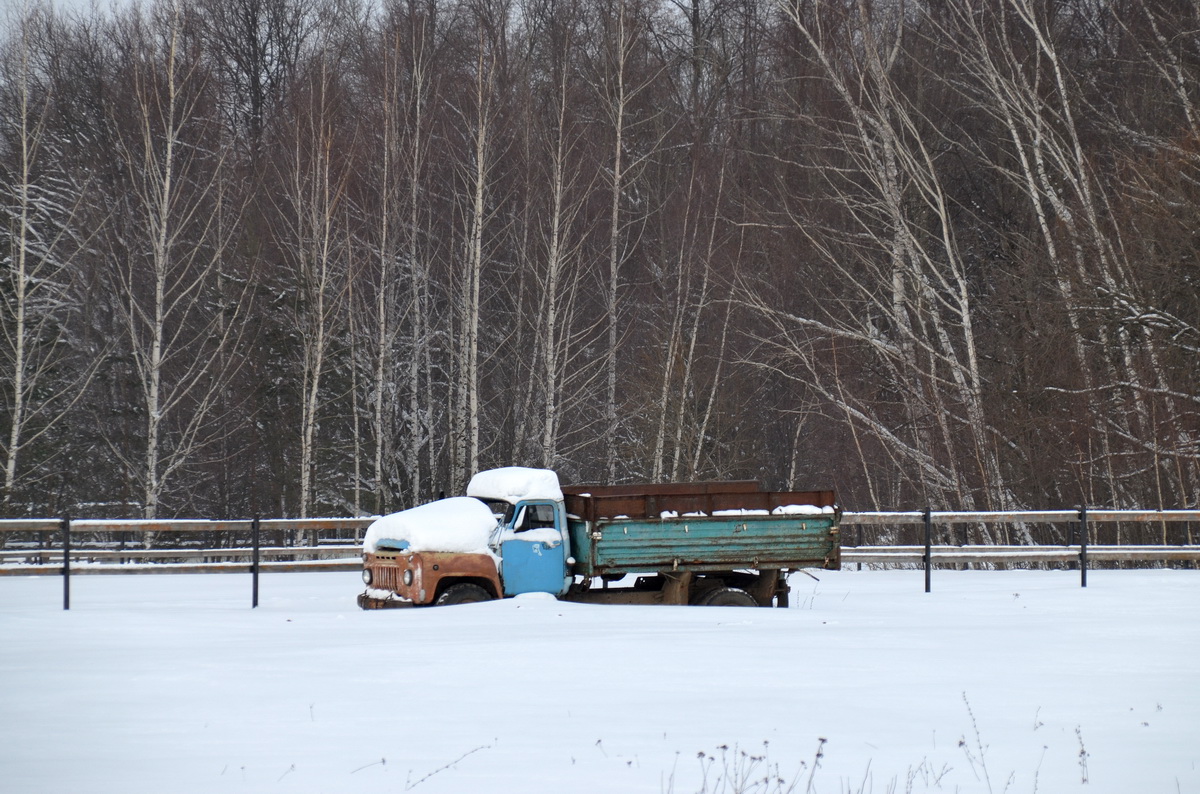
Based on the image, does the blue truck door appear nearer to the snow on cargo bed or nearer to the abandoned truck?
the abandoned truck

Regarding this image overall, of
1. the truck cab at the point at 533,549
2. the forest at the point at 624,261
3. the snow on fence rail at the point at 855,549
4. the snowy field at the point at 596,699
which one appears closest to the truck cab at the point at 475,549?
the truck cab at the point at 533,549

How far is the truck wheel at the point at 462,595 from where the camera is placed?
15159mm

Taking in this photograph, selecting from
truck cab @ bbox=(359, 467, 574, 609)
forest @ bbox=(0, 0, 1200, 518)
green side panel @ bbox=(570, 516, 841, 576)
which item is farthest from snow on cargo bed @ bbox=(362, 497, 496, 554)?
forest @ bbox=(0, 0, 1200, 518)

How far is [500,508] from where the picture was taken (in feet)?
52.2

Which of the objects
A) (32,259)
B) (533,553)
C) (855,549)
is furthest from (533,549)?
(32,259)

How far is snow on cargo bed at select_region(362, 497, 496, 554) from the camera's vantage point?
15070mm

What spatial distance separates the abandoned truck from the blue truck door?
12mm

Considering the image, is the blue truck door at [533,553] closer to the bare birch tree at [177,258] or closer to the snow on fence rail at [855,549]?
the snow on fence rail at [855,549]

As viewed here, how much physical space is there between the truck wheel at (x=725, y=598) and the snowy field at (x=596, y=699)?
0.58m

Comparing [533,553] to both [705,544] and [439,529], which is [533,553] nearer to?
[439,529]

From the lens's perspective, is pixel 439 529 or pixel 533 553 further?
pixel 533 553

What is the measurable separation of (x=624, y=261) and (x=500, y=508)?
2033 cm

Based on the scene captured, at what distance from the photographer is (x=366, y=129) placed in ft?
122

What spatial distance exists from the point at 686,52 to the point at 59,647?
36223 millimetres
